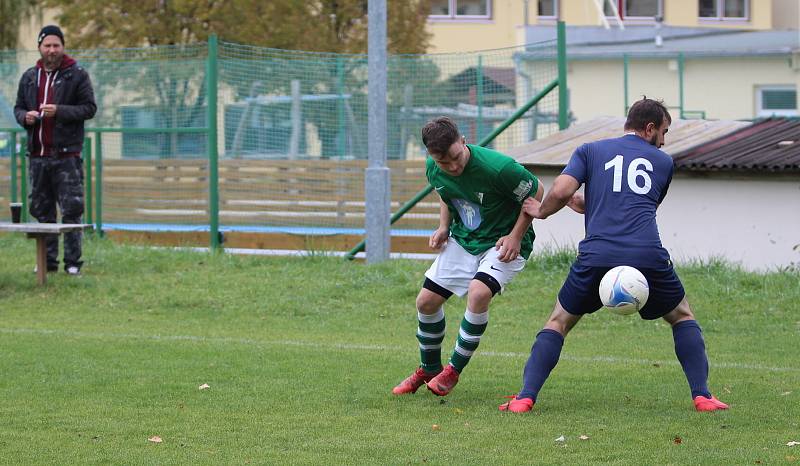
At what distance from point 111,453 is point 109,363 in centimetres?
280

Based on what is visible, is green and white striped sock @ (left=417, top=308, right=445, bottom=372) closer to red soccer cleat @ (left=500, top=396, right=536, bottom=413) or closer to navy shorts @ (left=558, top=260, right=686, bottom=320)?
red soccer cleat @ (left=500, top=396, right=536, bottom=413)

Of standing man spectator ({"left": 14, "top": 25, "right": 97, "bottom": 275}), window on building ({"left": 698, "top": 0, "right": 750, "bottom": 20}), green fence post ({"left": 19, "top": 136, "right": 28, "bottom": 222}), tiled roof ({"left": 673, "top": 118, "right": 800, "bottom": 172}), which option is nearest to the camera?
standing man spectator ({"left": 14, "top": 25, "right": 97, "bottom": 275})

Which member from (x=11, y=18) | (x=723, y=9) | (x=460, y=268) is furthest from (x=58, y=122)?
(x=723, y=9)

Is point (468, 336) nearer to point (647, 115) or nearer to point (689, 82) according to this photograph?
point (647, 115)

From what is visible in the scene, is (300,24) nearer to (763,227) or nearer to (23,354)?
(763,227)

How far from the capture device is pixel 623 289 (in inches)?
251

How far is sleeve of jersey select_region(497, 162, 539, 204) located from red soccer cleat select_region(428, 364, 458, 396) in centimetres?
102

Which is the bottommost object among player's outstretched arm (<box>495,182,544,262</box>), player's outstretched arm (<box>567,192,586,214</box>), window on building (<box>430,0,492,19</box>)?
player's outstretched arm (<box>495,182,544,262</box>)

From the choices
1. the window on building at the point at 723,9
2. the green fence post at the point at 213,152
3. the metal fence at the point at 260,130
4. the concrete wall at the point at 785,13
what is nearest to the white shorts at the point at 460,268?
the metal fence at the point at 260,130

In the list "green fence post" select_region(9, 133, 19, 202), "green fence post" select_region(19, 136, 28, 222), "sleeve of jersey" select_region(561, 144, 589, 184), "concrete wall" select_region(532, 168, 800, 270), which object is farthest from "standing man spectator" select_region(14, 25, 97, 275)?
"sleeve of jersey" select_region(561, 144, 589, 184)

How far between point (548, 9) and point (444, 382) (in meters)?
33.5

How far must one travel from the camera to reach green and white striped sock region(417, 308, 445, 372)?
7297mm

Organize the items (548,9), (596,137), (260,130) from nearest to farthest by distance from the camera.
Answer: (596,137) < (260,130) < (548,9)

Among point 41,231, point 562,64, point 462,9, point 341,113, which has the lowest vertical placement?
point 41,231
